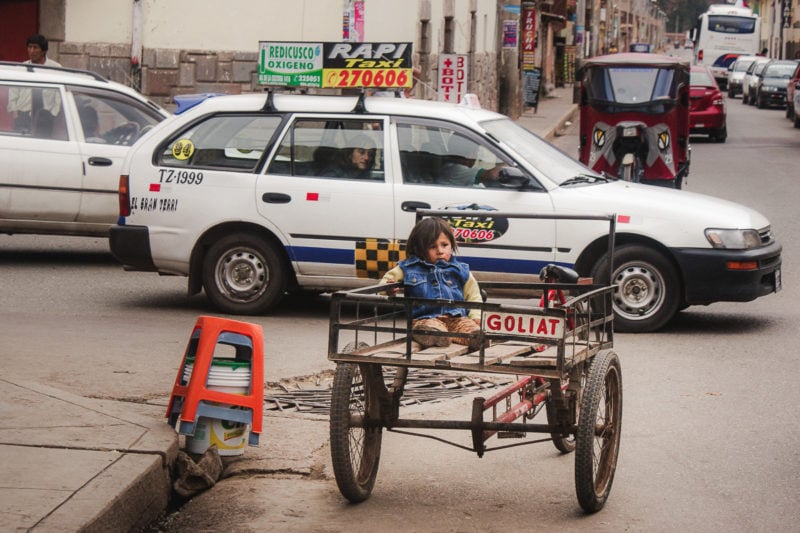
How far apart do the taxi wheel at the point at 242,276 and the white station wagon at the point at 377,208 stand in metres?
0.01

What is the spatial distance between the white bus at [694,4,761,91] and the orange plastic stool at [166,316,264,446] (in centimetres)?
6945

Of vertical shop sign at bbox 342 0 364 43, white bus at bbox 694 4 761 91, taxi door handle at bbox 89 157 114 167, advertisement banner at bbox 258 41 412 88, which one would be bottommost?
taxi door handle at bbox 89 157 114 167

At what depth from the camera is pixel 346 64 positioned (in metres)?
11.6

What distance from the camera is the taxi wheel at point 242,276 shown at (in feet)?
34.3

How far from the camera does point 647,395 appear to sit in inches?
322

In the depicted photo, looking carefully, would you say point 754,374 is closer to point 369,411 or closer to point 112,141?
point 369,411

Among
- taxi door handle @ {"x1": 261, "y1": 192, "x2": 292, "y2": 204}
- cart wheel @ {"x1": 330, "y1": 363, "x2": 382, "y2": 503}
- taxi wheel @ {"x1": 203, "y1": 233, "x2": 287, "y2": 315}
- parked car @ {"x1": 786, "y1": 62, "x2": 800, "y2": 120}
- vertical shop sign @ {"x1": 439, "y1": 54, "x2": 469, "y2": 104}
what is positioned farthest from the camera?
parked car @ {"x1": 786, "y1": 62, "x2": 800, "y2": 120}

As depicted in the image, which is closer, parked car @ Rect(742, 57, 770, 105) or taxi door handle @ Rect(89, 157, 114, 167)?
taxi door handle @ Rect(89, 157, 114, 167)

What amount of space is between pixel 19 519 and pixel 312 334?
5.03m

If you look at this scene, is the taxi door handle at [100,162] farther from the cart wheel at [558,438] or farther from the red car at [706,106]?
the red car at [706,106]

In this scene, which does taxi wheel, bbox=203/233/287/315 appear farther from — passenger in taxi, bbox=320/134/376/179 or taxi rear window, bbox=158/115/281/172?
passenger in taxi, bbox=320/134/376/179

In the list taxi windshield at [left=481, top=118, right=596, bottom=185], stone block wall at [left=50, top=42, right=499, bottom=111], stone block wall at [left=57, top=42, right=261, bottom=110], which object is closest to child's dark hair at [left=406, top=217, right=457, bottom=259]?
taxi windshield at [left=481, top=118, right=596, bottom=185]

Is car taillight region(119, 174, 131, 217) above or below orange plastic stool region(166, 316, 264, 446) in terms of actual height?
above

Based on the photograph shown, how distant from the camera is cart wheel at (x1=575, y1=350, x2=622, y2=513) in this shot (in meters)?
5.55
